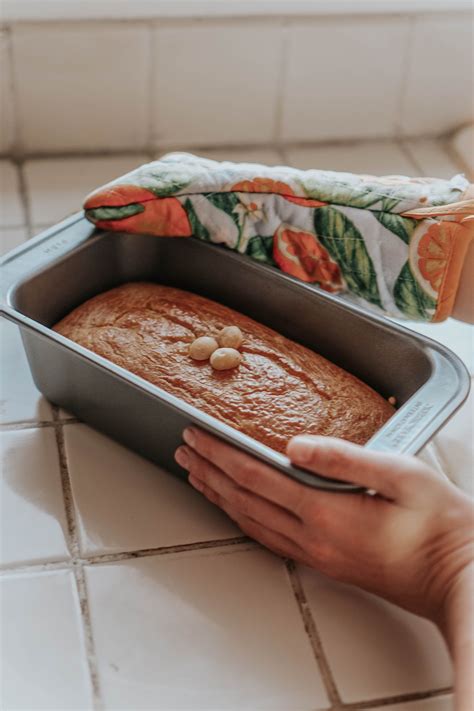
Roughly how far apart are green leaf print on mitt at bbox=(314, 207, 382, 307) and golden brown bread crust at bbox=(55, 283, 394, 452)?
98 millimetres

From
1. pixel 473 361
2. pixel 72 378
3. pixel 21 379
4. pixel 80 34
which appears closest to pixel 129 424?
pixel 72 378

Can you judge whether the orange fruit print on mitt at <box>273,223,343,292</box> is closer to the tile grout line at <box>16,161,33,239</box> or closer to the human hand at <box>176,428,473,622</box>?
the human hand at <box>176,428,473,622</box>

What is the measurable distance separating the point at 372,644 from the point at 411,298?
0.36 m

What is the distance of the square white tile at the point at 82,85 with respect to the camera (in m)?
1.21

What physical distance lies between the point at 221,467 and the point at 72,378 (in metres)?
0.19

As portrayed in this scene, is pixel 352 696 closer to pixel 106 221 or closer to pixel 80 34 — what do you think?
pixel 106 221

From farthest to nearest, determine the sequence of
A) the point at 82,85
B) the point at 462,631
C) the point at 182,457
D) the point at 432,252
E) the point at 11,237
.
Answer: the point at 82,85, the point at 11,237, the point at 432,252, the point at 182,457, the point at 462,631

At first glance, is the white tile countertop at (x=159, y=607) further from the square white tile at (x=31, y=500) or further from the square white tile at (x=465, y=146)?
the square white tile at (x=465, y=146)

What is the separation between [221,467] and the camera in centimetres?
75

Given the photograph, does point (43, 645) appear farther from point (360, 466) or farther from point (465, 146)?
point (465, 146)

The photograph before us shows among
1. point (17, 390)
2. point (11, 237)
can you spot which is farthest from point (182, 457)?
point (11, 237)

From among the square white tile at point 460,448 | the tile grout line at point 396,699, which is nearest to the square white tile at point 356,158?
the square white tile at point 460,448

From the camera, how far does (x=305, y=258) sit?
3.14ft

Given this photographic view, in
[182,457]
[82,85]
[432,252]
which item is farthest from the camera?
[82,85]
